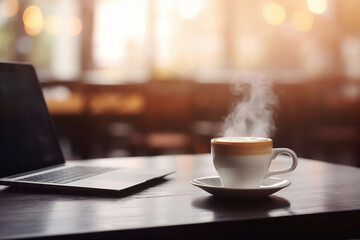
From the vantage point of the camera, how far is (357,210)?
0.69 m

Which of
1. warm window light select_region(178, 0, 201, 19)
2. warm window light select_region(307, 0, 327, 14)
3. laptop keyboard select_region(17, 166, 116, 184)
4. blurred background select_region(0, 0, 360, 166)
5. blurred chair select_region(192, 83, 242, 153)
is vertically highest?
warm window light select_region(178, 0, 201, 19)

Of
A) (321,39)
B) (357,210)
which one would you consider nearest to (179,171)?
(357,210)

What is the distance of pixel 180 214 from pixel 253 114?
0.38 m

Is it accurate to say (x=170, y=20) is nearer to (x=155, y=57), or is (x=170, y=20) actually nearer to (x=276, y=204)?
(x=155, y=57)

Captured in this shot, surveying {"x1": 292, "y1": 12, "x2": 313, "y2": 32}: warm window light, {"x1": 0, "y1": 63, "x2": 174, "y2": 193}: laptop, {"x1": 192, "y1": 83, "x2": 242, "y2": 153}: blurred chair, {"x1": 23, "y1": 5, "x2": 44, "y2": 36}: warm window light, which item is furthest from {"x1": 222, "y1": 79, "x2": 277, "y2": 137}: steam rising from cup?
{"x1": 23, "y1": 5, "x2": 44, "y2": 36}: warm window light

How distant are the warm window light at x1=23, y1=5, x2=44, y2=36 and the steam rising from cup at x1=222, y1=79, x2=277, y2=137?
16.0 feet

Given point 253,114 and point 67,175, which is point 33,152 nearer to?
point 67,175

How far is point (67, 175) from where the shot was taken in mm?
924

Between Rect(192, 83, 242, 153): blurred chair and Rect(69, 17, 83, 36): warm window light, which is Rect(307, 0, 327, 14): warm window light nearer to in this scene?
Rect(192, 83, 242, 153): blurred chair

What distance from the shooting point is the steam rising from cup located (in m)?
0.96

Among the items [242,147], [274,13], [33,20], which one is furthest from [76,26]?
[242,147]

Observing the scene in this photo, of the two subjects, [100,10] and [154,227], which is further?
[100,10]

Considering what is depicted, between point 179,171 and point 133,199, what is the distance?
1.08ft

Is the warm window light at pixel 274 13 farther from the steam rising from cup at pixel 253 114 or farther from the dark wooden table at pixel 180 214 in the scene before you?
the dark wooden table at pixel 180 214
